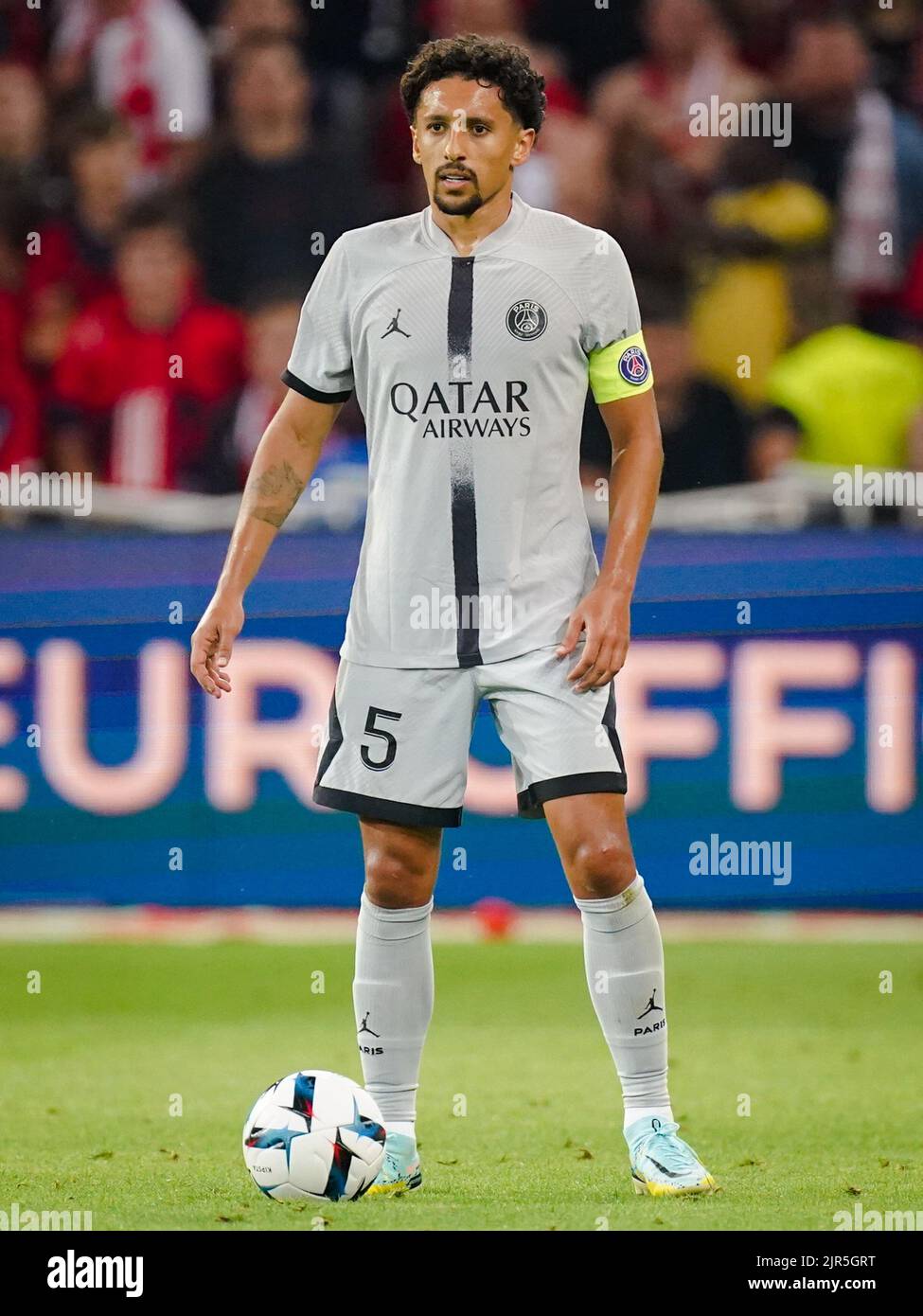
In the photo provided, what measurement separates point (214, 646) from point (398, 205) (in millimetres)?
3831

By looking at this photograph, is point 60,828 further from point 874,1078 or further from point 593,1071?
point 874,1078

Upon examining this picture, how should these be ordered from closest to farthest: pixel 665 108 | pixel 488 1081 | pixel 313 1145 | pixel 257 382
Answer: pixel 313 1145 → pixel 488 1081 → pixel 257 382 → pixel 665 108

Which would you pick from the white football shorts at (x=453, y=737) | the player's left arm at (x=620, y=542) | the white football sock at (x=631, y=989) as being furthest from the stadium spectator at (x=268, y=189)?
the white football sock at (x=631, y=989)

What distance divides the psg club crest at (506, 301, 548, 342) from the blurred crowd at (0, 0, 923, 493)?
3.27 meters

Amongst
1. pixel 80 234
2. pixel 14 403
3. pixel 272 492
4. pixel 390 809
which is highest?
pixel 80 234

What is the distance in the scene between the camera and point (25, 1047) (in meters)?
5.42

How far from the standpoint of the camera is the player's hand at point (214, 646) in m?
3.77

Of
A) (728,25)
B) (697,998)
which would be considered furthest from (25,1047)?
(728,25)

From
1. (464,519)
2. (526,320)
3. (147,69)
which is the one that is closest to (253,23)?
(147,69)

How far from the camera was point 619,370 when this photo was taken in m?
3.76

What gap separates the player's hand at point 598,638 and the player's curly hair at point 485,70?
923 millimetres

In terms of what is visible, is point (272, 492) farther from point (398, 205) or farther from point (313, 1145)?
point (398, 205)

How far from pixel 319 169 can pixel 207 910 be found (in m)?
2.70

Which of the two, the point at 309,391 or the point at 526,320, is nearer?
the point at 526,320
